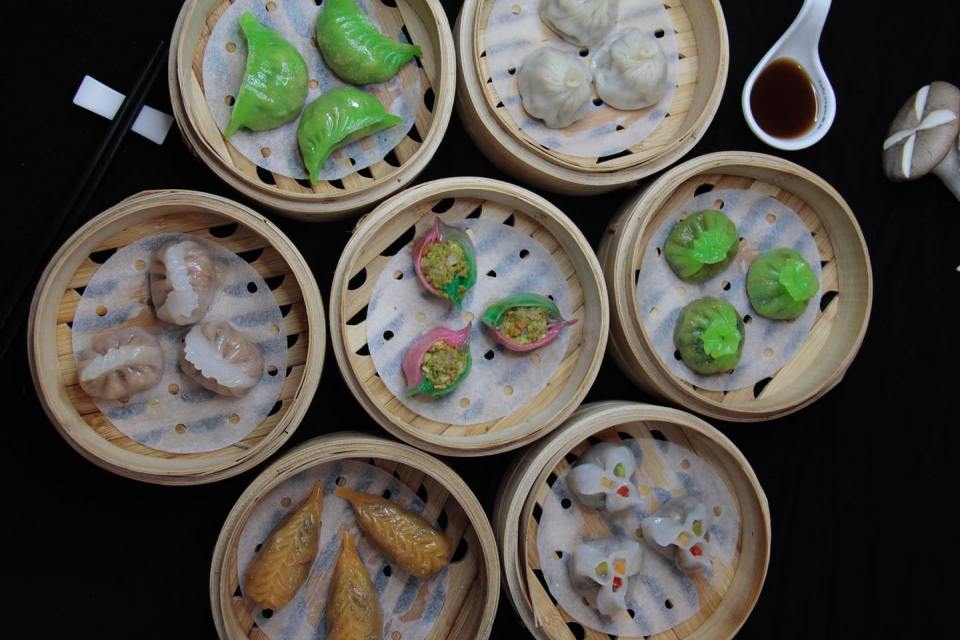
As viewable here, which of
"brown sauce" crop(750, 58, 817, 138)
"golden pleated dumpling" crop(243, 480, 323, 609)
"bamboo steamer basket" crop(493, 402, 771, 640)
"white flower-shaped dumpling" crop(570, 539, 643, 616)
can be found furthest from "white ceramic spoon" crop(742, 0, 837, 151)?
"golden pleated dumpling" crop(243, 480, 323, 609)

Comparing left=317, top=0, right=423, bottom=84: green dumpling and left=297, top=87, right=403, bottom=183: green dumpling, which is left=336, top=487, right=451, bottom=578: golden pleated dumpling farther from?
left=317, top=0, right=423, bottom=84: green dumpling

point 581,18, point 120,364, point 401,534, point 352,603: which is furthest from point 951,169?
point 120,364

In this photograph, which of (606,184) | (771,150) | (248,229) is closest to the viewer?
(248,229)

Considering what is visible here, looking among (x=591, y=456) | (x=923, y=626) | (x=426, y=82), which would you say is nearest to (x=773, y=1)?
(x=426, y=82)

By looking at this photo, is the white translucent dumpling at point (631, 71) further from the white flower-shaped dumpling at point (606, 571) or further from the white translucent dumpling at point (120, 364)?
the white translucent dumpling at point (120, 364)

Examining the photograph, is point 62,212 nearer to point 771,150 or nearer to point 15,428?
point 15,428

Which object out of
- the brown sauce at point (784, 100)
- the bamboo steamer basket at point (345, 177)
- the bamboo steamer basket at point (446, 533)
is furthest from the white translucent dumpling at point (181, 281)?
the brown sauce at point (784, 100)
